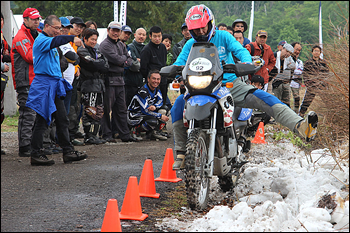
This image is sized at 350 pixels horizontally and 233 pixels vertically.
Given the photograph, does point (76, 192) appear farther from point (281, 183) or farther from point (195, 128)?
point (281, 183)

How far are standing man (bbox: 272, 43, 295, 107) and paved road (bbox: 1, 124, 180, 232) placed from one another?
4.98 meters

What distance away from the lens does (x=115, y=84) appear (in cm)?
920

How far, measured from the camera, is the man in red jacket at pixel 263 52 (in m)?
10.7

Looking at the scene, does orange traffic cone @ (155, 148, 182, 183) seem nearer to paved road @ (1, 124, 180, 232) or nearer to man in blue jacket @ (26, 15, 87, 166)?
paved road @ (1, 124, 180, 232)

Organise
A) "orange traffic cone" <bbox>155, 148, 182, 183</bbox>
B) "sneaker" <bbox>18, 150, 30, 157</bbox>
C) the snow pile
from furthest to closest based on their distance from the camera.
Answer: "sneaker" <bbox>18, 150, 30, 157</bbox> < "orange traffic cone" <bbox>155, 148, 182, 183</bbox> < the snow pile

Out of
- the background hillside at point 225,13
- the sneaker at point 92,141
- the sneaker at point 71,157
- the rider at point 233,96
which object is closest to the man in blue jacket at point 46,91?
the sneaker at point 71,157

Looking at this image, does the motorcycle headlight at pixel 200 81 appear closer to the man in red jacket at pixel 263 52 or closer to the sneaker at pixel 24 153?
the sneaker at pixel 24 153

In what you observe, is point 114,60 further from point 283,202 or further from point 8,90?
point 283,202

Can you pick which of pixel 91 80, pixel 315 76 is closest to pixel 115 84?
pixel 91 80

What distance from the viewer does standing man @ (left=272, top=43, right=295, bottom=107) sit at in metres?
11.7

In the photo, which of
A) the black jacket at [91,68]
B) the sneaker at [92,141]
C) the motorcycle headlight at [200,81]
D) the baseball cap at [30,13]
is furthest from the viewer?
the sneaker at [92,141]

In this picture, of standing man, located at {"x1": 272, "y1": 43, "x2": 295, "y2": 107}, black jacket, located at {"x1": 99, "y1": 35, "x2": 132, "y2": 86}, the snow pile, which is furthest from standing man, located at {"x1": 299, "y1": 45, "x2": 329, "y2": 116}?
standing man, located at {"x1": 272, "y1": 43, "x2": 295, "y2": 107}

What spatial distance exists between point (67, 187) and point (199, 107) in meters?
2.00

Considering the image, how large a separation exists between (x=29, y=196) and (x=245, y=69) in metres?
2.68
